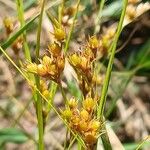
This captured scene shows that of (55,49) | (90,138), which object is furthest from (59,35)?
(90,138)

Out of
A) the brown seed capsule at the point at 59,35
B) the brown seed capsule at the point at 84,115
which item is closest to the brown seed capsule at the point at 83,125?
the brown seed capsule at the point at 84,115

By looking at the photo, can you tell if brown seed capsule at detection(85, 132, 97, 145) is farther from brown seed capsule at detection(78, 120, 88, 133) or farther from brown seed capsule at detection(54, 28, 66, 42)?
brown seed capsule at detection(54, 28, 66, 42)

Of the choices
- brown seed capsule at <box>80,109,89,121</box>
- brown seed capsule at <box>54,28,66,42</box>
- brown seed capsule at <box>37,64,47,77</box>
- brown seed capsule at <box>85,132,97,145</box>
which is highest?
brown seed capsule at <box>54,28,66,42</box>

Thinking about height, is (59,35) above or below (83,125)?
above

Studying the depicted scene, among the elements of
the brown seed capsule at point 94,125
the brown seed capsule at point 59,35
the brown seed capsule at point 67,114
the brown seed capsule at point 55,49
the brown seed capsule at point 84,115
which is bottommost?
the brown seed capsule at point 94,125

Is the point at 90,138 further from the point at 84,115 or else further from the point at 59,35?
the point at 59,35

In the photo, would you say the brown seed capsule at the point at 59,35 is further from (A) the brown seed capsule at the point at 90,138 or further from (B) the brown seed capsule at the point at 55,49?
(A) the brown seed capsule at the point at 90,138

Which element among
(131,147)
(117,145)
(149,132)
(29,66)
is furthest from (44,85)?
(149,132)

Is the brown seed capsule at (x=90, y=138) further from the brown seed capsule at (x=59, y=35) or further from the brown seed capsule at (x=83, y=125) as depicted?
the brown seed capsule at (x=59, y=35)

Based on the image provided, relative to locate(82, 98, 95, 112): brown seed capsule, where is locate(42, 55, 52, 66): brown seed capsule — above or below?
above

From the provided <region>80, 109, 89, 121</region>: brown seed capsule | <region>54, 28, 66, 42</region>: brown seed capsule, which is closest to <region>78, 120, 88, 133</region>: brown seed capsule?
<region>80, 109, 89, 121</region>: brown seed capsule

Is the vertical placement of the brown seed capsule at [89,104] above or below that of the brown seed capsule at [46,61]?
below

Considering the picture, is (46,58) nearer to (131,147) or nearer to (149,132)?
(131,147)
